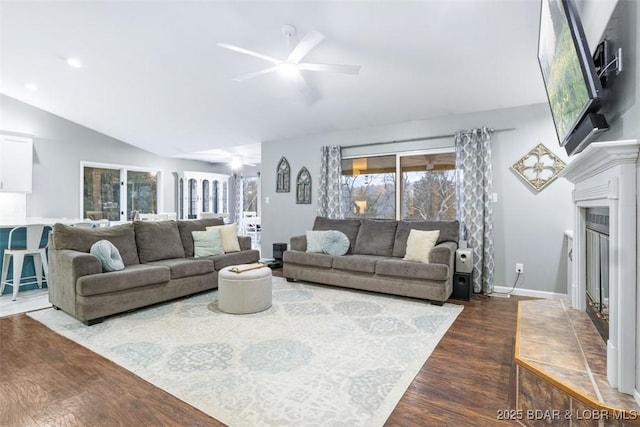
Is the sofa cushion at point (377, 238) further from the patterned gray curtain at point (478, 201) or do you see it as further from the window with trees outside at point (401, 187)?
the patterned gray curtain at point (478, 201)

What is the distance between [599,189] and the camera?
5.70 ft

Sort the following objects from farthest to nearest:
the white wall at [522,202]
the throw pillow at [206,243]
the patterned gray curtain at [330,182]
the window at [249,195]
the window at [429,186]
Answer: the window at [249,195] < the patterned gray curtain at [330,182] < the window at [429,186] < the throw pillow at [206,243] < the white wall at [522,202]

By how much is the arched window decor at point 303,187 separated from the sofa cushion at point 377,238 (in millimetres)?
1536

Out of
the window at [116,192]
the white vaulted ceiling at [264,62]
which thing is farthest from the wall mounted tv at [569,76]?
the window at [116,192]

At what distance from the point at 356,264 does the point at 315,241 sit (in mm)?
822

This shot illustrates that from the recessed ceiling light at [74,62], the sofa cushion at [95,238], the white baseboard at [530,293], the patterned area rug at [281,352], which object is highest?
the recessed ceiling light at [74,62]

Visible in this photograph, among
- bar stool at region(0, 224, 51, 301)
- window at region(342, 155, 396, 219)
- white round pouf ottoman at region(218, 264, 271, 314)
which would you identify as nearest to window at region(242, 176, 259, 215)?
window at region(342, 155, 396, 219)

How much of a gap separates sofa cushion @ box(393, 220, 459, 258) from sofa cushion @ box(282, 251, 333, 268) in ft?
3.10

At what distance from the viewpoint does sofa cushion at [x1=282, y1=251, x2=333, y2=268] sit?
4.29 metres

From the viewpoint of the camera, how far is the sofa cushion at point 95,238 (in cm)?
334

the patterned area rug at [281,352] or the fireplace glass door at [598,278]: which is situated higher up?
the fireplace glass door at [598,278]

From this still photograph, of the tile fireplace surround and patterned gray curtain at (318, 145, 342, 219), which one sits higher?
patterned gray curtain at (318, 145, 342, 219)

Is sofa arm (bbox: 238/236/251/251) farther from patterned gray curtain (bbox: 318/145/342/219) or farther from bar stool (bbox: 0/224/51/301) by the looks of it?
bar stool (bbox: 0/224/51/301)

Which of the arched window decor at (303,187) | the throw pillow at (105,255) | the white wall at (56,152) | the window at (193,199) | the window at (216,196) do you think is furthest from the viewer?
the window at (216,196)
